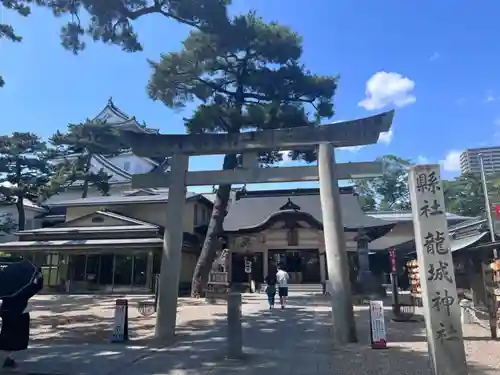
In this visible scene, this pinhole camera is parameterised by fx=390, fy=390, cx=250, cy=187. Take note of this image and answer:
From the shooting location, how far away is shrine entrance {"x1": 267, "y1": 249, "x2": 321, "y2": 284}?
83.6 feet

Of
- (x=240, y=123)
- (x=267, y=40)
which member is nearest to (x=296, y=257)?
(x=240, y=123)

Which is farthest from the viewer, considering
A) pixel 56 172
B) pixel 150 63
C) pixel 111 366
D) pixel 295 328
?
pixel 56 172

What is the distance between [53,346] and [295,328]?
19.2 ft

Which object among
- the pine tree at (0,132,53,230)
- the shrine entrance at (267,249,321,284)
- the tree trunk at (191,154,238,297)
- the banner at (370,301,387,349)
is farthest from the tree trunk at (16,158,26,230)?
the banner at (370,301,387,349)

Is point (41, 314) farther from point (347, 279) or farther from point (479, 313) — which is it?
point (479, 313)

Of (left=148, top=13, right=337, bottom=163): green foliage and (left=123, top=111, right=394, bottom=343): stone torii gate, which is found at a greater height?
(left=148, top=13, right=337, bottom=163): green foliage

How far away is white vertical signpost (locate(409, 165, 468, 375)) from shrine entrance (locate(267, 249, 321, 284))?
19.6 metres

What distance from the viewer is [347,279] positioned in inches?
330

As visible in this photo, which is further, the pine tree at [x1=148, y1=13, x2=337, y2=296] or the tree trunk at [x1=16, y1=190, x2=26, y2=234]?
the tree trunk at [x1=16, y1=190, x2=26, y2=234]

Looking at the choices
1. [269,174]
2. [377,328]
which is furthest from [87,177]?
[377,328]

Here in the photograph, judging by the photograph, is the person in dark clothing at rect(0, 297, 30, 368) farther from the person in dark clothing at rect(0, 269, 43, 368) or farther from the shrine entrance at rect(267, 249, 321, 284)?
the shrine entrance at rect(267, 249, 321, 284)

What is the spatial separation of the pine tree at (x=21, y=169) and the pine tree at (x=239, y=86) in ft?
63.7

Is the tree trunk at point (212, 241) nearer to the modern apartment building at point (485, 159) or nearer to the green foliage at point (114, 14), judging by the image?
the green foliage at point (114, 14)

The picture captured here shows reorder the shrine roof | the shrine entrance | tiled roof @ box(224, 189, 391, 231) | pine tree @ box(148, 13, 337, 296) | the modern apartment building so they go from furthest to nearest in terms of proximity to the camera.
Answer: the modern apartment building < the shrine entrance < tiled roof @ box(224, 189, 391, 231) < the shrine roof < pine tree @ box(148, 13, 337, 296)
